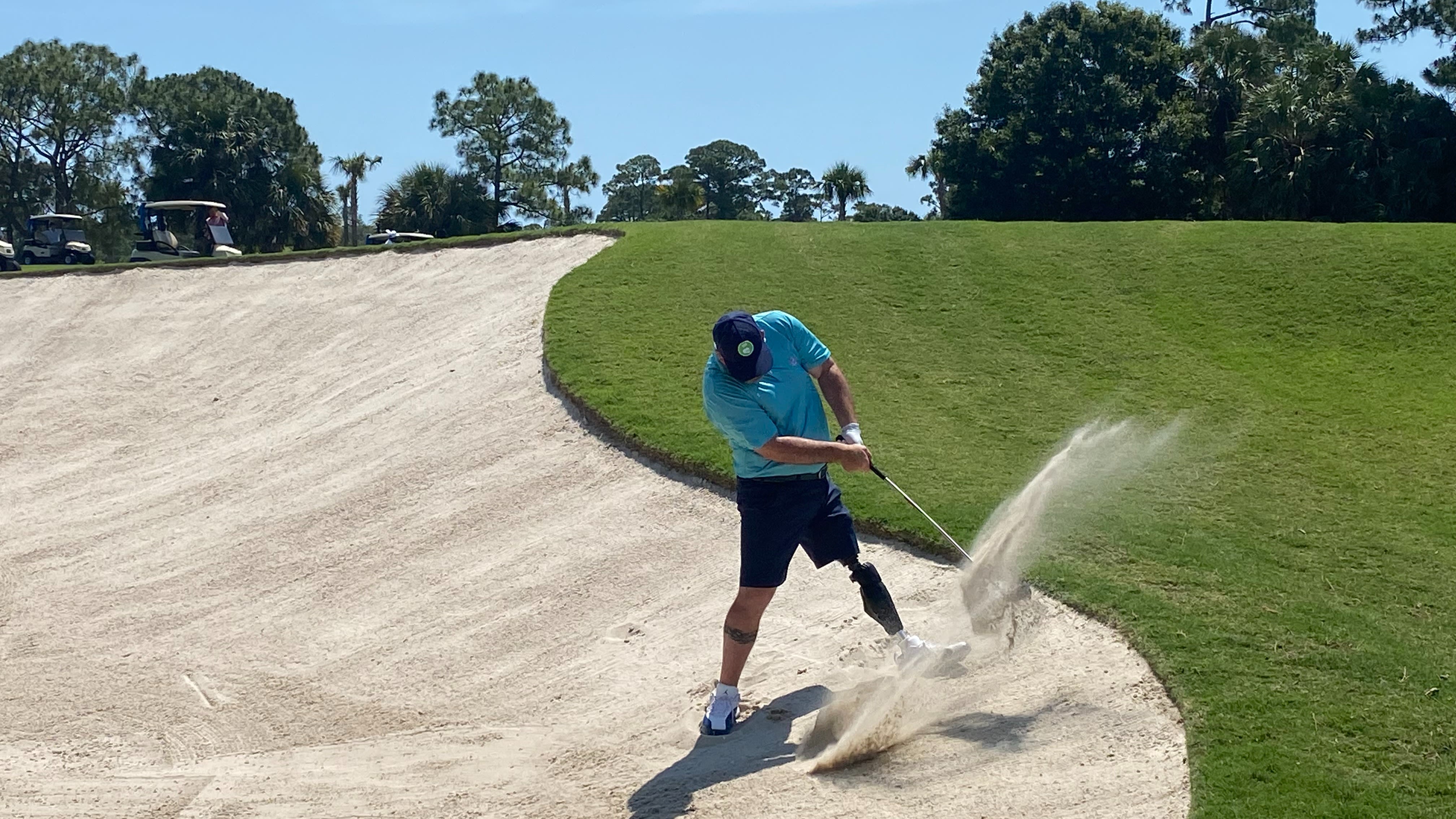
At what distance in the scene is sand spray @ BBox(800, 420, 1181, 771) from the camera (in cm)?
588

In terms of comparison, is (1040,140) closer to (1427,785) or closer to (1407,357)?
(1407,357)

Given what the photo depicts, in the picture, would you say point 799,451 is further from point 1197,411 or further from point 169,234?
point 169,234

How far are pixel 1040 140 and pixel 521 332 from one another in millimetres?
32389

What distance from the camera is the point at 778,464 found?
19.8 feet

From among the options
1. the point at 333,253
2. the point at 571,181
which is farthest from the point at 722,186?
the point at 333,253

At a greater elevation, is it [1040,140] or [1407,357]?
[1040,140]

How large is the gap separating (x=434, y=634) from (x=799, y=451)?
Result: 3.79m

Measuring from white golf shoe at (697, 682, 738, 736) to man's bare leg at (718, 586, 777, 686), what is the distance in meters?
0.04

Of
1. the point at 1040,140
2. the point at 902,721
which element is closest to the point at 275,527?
the point at 902,721

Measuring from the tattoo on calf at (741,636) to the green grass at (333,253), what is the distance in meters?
13.4

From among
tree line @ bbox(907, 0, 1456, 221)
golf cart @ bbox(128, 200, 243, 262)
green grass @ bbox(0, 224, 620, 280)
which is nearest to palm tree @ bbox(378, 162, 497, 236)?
golf cart @ bbox(128, 200, 243, 262)

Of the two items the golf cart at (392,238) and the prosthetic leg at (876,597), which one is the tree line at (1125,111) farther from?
the prosthetic leg at (876,597)

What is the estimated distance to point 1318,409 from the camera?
11102 millimetres

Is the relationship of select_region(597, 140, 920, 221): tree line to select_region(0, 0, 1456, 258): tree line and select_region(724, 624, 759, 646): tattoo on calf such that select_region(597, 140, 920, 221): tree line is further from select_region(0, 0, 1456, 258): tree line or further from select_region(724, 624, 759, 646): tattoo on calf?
select_region(724, 624, 759, 646): tattoo on calf
